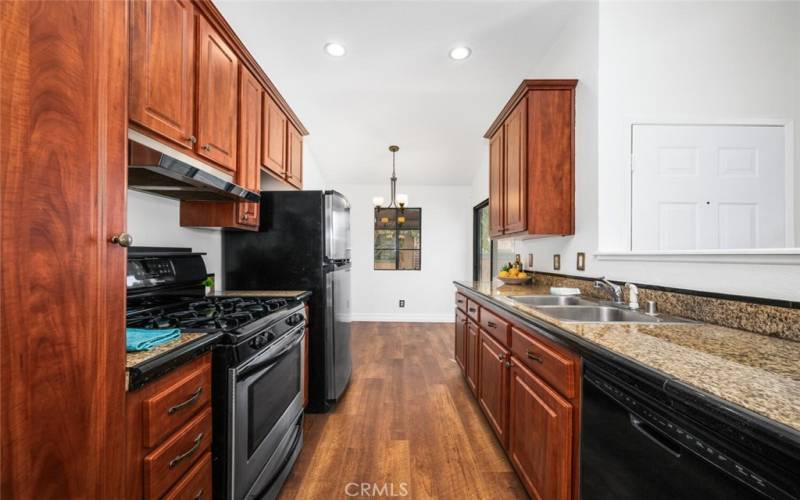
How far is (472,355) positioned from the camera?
8.07 feet

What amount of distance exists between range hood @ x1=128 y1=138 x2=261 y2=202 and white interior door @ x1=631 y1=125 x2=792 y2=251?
2.36m

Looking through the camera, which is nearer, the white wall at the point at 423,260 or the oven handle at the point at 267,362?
the oven handle at the point at 267,362

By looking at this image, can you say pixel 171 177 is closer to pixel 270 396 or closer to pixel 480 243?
pixel 270 396

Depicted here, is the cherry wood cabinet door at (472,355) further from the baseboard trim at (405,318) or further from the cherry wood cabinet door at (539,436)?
the baseboard trim at (405,318)

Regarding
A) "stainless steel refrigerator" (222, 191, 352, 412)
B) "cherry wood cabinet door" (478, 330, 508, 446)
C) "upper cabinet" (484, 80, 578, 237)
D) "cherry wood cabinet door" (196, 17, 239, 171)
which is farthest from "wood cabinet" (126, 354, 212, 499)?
"upper cabinet" (484, 80, 578, 237)

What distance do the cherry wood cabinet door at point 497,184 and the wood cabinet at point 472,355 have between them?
951 millimetres

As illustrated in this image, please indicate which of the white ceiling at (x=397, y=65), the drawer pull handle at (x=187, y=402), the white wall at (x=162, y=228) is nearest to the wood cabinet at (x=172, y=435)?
the drawer pull handle at (x=187, y=402)

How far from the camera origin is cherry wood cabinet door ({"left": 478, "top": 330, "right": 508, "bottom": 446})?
174 centimetres

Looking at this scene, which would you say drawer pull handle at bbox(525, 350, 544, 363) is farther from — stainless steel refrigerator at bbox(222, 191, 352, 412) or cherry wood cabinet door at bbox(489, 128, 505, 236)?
cherry wood cabinet door at bbox(489, 128, 505, 236)

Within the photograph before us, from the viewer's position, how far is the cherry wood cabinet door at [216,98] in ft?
5.04

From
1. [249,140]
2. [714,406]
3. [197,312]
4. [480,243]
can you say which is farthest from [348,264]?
[480,243]

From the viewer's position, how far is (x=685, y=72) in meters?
1.92

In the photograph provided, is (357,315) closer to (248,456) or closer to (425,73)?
(425,73)

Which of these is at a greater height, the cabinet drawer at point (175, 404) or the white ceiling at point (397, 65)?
the white ceiling at point (397, 65)
